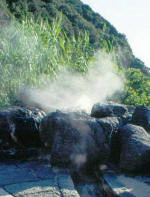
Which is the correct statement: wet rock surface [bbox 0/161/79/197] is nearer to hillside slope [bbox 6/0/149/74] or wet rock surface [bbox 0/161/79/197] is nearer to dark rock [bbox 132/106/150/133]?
dark rock [bbox 132/106/150/133]

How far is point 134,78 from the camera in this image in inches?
296

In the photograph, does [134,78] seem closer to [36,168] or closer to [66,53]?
[66,53]

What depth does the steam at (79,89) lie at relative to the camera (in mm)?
4762

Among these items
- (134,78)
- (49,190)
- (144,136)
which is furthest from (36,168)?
(134,78)

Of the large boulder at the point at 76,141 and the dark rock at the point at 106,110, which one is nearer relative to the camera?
the large boulder at the point at 76,141

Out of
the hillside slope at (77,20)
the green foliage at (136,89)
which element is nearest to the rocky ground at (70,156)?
the green foliage at (136,89)

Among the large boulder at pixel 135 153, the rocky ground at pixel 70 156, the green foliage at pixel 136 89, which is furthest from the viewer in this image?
the green foliage at pixel 136 89

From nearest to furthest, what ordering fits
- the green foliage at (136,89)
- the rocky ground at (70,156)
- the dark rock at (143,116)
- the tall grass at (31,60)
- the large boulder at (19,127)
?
1. the rocky ground at (70,156)
2. the large boulder at (19,127)
3. the dark rock at (143,116)
4. the tall grass at (31,60)
5. the green foliage at (136,89)

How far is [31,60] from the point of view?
220 inches

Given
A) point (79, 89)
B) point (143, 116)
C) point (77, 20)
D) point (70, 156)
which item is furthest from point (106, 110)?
point (77, 20)

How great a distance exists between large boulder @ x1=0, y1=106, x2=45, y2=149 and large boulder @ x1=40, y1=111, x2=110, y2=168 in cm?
47

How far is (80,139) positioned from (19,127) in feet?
2.83

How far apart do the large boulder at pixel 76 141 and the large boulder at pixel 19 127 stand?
1.55ft

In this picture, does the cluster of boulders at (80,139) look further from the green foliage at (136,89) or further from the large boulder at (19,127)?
the green foliage at (136,89)
